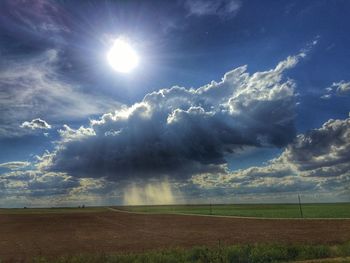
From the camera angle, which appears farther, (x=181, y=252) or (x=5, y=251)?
(x=5, y=251)

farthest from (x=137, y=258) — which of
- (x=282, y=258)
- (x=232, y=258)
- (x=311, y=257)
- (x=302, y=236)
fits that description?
(x=302, y=236)

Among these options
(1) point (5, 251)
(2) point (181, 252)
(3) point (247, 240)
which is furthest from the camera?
(3) point (247, 240)

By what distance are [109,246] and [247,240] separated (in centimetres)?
1240

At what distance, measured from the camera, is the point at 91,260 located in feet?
82.6

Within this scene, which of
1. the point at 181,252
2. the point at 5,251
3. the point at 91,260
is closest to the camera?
the point at 91,260

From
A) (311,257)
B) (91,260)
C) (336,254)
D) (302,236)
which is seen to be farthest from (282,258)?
(302,236)

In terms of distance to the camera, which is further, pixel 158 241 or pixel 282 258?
pixel 158 241

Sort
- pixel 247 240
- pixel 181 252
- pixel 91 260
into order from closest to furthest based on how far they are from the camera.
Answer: pixel 91 260 < pixel 181 252 < pixel 247 240

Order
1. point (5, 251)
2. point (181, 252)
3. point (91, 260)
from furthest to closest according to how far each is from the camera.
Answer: point (5, 251), point (181, 252), point (91, 260)

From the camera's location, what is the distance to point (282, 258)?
83.5 feet

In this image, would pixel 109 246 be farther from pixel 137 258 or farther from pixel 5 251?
pixel 137 258

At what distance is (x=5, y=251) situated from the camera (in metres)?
35.0

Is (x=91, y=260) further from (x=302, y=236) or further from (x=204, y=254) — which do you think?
(x=302, y=236)

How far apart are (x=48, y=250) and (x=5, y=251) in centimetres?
360
